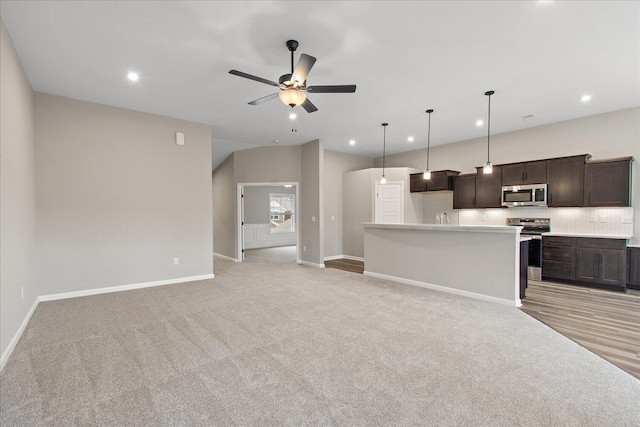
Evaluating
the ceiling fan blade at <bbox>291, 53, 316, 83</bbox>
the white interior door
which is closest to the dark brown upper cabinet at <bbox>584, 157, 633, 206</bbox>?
the white interior door

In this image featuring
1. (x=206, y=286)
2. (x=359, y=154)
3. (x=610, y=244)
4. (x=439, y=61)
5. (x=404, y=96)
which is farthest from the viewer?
(x=359, y=154)

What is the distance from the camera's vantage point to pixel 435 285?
4.70 metres

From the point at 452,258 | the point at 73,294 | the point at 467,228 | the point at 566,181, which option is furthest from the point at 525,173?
the point at 73,294

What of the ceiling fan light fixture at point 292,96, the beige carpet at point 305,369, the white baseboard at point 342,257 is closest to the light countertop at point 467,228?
the beige carpet at point 305,369

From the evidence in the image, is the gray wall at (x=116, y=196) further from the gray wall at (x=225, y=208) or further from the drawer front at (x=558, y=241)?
the drawer front at (x=558, y=241)

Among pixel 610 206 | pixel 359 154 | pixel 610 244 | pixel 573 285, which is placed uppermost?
pixel 359 154

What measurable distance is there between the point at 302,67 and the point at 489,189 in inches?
205

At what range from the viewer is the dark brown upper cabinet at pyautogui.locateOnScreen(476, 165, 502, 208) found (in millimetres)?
6051

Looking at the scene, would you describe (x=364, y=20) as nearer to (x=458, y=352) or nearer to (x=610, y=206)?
(x=458, y=352)

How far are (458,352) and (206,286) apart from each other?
3964mm

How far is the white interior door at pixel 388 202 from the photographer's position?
295 inches

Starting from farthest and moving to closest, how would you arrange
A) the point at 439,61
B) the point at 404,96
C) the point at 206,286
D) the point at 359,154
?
the point at 359,154, the point at 206,286, the point at 404,96, the point at 439,61

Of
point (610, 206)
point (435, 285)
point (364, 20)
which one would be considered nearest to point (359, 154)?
point (435, 285)

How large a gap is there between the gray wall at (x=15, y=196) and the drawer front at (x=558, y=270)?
7338 millimetres
